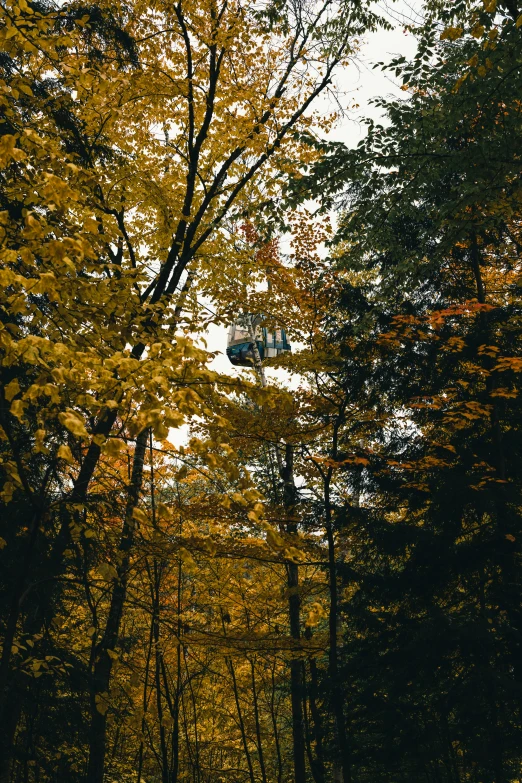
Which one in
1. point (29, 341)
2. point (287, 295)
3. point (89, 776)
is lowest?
point (89, 776)

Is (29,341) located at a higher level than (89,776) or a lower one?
higher

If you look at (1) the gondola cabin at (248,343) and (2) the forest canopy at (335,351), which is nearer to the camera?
(2) the forest canopy at (335,351)

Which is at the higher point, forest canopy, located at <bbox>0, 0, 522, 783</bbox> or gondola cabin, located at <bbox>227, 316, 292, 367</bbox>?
gondola cabin, located at <bbox>227, 316, 292, 367</bbox>

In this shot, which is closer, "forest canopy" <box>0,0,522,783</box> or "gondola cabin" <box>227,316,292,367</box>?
"forest canopy" <box>0,0,522,783</box>

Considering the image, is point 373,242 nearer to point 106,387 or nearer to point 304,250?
point 304,250

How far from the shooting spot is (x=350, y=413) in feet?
30.6

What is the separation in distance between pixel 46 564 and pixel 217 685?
12.7m

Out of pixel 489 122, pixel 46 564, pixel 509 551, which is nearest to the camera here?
pixel 46 564

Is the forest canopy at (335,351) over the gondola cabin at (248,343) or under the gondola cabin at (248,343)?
under

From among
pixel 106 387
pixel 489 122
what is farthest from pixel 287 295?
pixel 106 387

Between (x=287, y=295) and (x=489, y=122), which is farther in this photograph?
(x=287, y=295)

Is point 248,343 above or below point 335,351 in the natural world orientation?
above

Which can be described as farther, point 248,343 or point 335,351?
point 248,343

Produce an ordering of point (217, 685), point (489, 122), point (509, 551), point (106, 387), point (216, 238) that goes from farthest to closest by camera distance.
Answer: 1. point (217, 685)
2. point (216, 238)
3. point (509, 551)
4. point (489, 122)
5. point (106, 387)
